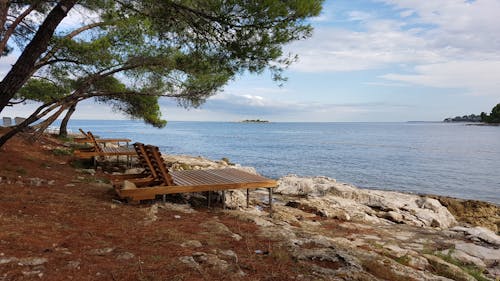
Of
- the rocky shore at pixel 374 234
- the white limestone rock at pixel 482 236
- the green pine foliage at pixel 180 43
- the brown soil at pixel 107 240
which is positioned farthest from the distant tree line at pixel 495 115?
the brown soil at pixel 107 240

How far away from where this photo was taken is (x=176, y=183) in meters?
7.42

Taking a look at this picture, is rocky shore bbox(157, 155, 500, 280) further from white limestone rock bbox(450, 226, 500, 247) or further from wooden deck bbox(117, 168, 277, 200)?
wooden deck bbox(117, 168, 277, 200)

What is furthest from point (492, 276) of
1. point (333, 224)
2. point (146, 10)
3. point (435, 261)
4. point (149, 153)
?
point (146, 10)

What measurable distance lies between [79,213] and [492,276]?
23.0 feet

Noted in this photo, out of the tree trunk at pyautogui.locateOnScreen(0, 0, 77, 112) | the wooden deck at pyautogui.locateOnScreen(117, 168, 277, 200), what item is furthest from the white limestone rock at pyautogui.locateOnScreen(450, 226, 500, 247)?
the tree trunk at pyautogui.locateOnScreen(0, 0, 77, 112)

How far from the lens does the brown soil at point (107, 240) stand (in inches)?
144

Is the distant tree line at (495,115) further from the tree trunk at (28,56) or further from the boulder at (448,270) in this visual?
the tree trunk at (28,56)

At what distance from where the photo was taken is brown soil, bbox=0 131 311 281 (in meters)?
3.65

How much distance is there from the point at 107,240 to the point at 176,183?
2.78 m

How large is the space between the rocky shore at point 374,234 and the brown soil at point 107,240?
0.36 m

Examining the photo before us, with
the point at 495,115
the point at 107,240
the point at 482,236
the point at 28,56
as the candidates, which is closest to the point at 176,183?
the point at 107,240

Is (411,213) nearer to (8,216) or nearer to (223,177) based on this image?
(223,177)

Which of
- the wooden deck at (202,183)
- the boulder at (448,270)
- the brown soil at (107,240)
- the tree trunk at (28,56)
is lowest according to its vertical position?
the boulder at (448,270)

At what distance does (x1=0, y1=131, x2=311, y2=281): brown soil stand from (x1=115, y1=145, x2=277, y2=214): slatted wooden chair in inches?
11.6
